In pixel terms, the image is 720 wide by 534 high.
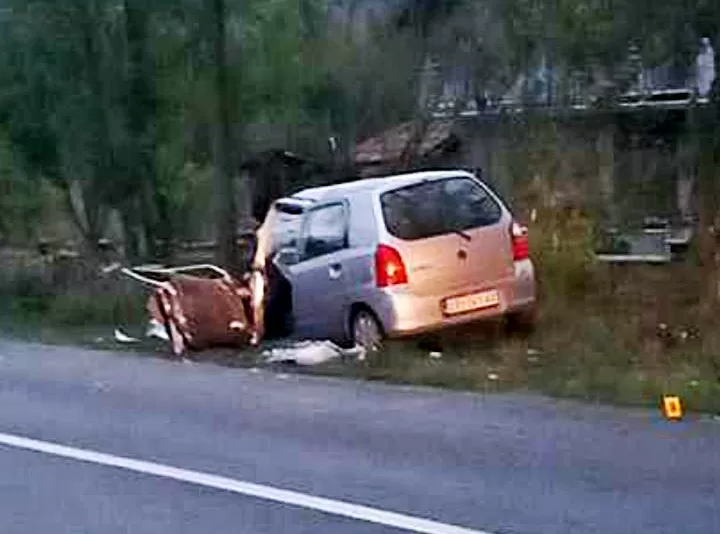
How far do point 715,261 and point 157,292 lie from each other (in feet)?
18.6

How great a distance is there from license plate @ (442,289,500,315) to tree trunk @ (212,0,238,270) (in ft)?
20.6

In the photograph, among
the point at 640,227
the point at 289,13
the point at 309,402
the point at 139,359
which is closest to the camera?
the point at 309,402

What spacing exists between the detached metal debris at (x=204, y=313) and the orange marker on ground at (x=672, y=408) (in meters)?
6.75

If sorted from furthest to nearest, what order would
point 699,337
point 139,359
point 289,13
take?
point 289,13, point 139,359, point 699,337

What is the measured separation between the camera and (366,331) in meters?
18.4

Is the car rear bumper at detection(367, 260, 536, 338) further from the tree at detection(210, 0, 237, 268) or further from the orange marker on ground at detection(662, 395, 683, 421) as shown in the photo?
the tree at detection(210, 0, 237, 268)

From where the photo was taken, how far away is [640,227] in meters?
24.6

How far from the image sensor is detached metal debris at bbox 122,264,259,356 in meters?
19.9

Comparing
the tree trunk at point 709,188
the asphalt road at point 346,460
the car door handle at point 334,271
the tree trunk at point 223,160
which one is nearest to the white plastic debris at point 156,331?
the car door handle at point 334,271

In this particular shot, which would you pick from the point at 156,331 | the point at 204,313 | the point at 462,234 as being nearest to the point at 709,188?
Result: the point at 462,234

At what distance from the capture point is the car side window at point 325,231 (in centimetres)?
1916

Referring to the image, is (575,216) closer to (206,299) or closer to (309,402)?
(206,299)

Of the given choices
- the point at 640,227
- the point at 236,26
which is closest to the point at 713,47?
the point at 640,227

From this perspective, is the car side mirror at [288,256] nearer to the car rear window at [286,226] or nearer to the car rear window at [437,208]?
the car rear window at [286,226]
